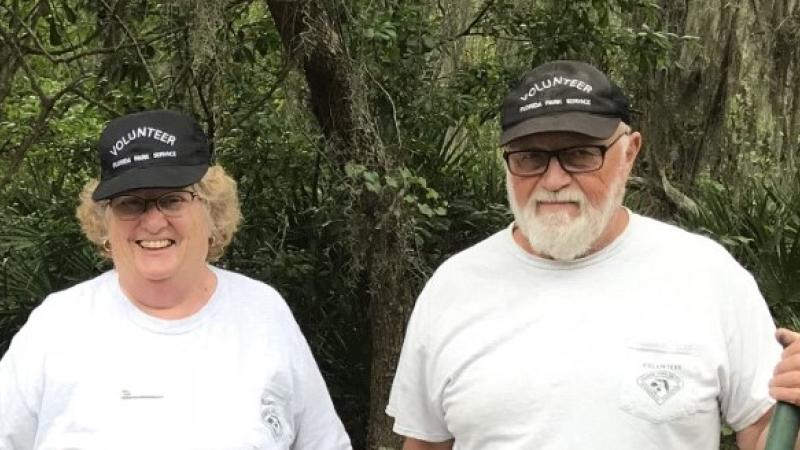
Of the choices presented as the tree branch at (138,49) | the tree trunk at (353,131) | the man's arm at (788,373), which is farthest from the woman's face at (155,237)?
the tree branch at (138,49)

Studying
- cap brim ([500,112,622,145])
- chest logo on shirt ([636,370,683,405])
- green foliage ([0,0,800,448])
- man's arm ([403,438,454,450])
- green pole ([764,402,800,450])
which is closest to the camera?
green pole ([764,402,800,450])

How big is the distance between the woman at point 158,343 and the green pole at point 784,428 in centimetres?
136

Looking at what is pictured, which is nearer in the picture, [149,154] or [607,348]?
[607,348]

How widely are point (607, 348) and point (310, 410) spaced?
3.07 ft

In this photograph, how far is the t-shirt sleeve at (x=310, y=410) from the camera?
2.83 metres

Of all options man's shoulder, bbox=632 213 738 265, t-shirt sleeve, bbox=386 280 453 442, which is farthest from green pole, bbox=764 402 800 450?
t-shirt sleeve, bbox=386 280 453 442

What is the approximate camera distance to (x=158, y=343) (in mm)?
2682

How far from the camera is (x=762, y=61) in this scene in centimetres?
912

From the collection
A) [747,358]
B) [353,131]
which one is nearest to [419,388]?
[747,358]

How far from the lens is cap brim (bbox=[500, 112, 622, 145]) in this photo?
250 centimetres

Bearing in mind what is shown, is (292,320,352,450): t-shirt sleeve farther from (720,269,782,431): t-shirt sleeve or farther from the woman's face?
(720,269,782,431): t-shirt sleeve

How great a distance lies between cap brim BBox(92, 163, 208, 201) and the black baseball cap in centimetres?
90

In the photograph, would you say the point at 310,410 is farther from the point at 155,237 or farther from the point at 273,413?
the point at 155,237

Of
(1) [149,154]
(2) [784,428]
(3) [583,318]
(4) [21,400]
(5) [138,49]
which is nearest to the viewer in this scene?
(2) [784,428]
